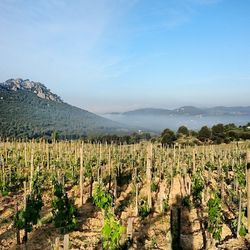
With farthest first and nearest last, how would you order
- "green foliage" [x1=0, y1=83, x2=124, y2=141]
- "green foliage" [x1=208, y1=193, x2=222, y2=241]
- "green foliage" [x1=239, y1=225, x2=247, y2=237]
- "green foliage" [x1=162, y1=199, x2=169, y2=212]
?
1. "green foliage" [x1=0, y1=83, x2=124, y2=141]
2. "green foliage" [x1=162, y1=199, x2=169, y2=212]
3. "green foliage" [x1=239, y1=225, x2=247, y2=237]
4. "green foliage" [x1=208, y1=193, x2=222, y2=241]

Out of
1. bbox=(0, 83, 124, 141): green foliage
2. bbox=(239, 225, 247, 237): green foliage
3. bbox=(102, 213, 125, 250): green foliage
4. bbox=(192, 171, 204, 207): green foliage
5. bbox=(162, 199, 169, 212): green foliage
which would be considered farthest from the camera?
bbox=(0, 83, 124, 141): green foliage

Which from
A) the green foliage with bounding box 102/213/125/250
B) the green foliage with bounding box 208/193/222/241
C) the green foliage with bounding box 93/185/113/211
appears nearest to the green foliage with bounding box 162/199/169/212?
the green foliage with bounding box 93/185/113/211

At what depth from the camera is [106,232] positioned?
12.0 metres

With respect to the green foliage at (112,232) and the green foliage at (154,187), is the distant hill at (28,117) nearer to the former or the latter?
the green foliage at (154,187)

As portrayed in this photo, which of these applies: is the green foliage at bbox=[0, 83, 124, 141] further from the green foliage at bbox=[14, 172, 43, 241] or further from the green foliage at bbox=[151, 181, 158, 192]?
the green foliage at bbox=[14, 172, 43, 241]

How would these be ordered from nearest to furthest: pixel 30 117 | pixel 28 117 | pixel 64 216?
pixel 64 216
pixel 28 117
pixel 30 117

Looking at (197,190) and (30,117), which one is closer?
(197,190)

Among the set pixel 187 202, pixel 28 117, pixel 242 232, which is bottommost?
pixel 242 232

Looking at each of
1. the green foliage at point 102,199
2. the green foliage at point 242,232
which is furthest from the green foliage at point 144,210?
the green foliage at point 242,232

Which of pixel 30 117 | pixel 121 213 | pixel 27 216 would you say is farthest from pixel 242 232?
pixel 30 117

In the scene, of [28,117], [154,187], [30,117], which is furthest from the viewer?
[30,117]

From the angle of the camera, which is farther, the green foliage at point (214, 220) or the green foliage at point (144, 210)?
the green foliage at point (144, 210)

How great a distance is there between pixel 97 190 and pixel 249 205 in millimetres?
6743

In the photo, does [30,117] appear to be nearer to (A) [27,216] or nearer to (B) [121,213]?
(B) [121,213]
